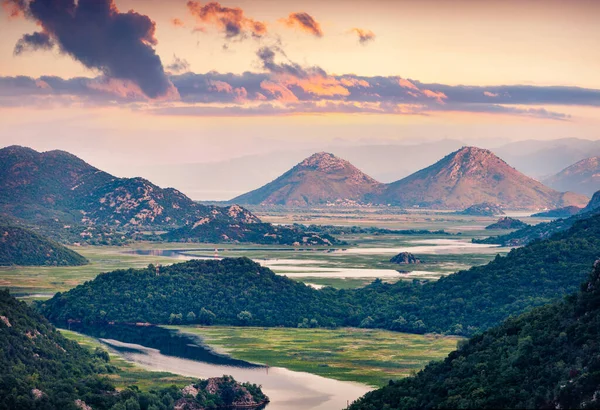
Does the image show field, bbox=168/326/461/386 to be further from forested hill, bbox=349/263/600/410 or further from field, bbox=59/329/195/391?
forested hill, bbox=349/263/600/410

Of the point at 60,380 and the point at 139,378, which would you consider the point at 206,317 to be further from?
the point at 60,380

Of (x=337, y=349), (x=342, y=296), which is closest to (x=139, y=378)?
(x=337, y=349)

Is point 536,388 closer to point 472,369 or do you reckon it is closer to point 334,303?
point 472,369

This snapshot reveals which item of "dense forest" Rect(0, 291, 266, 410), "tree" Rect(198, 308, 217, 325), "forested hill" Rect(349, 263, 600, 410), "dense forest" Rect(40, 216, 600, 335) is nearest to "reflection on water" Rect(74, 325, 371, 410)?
"dense forest" Rect(0, 291, 266, 410)

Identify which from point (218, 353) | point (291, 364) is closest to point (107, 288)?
point (218, 353)

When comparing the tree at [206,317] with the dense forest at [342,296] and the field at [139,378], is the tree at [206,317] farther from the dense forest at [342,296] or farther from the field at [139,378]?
the field at [139,378]

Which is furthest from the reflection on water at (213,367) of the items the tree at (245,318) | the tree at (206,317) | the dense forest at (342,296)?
the tree at (245,318)
